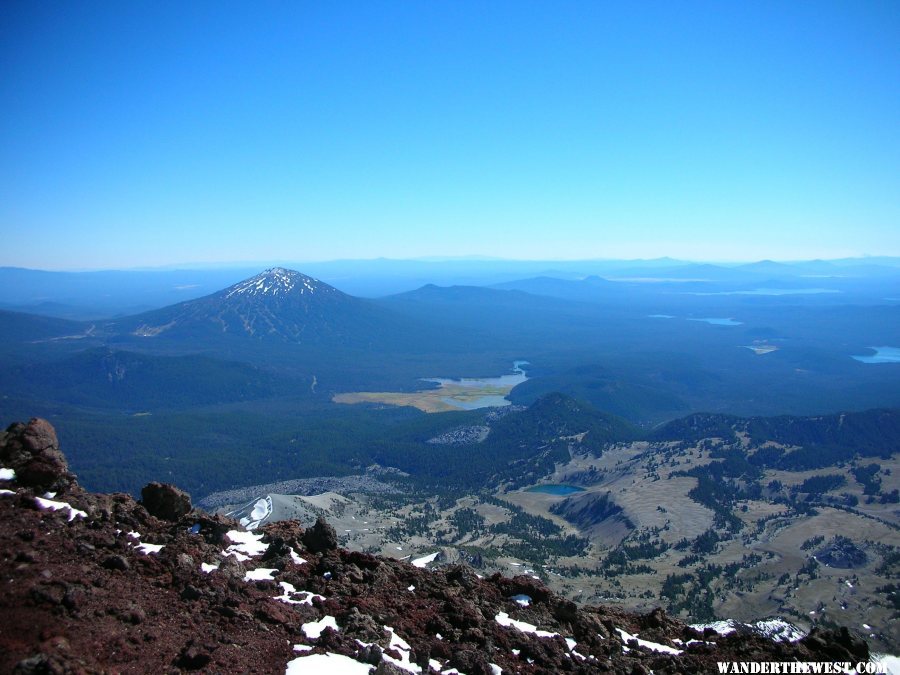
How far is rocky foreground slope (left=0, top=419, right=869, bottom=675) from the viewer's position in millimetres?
12031

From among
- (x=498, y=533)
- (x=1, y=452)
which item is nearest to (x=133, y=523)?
(x=1, y=452)

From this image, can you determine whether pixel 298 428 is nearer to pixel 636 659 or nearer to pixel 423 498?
pixel 423 498

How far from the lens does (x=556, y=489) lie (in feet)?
363

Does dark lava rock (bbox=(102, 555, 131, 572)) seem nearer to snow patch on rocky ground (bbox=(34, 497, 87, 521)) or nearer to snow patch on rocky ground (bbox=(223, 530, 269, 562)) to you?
snow patch on rocky ground (bbox=(34, 497, 87, 521))

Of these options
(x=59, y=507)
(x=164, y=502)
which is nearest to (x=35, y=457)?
(x=59, y=507)

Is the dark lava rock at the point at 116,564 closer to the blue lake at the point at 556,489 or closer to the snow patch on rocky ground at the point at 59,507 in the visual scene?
the snow patch on rocky ground at the point at 59,507

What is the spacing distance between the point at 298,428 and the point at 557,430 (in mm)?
66785

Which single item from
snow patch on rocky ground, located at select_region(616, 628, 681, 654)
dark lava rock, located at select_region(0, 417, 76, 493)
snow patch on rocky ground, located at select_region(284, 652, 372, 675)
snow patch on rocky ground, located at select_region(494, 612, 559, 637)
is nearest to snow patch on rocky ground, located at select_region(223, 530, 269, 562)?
dark lava rock, located at select_region(0, 417, 76, 493)

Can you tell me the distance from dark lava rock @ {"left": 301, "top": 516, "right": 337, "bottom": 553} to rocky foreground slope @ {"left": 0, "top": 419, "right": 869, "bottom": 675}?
44mm

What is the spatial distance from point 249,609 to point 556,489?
4014 inches

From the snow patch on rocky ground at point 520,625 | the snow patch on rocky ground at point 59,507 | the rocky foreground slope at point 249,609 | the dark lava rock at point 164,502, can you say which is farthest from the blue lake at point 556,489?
the snow patch on rocky ground at point 59,507

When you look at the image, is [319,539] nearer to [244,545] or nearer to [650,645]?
[244,545]

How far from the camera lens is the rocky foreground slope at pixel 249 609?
12.0 metres

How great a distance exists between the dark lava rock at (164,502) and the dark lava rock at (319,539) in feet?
15.3
